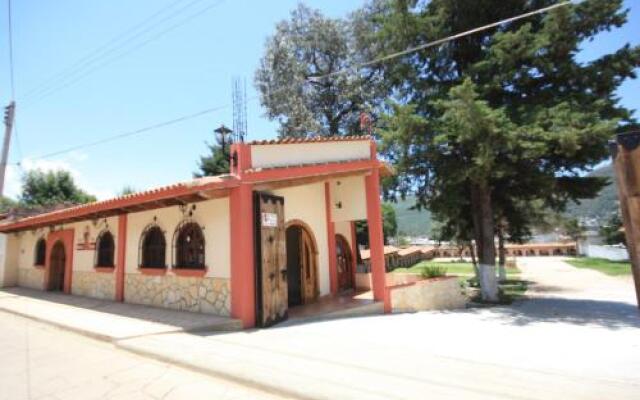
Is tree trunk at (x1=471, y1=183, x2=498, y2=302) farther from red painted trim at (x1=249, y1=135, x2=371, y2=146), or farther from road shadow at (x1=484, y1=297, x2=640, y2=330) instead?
red painted trim at (x1=249, y1=135, x2=371, y2=146)

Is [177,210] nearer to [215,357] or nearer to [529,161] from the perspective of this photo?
[215,357]

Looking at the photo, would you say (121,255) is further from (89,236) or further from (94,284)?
(89,236)

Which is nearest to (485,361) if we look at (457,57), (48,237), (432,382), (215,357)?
(432,382)

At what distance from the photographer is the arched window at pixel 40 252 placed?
17217 mm

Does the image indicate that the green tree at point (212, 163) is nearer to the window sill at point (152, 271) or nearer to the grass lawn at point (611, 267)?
the window sill at point (152, 271)

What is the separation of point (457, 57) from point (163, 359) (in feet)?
49.5

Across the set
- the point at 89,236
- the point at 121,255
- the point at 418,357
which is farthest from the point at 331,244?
the point at 89,236

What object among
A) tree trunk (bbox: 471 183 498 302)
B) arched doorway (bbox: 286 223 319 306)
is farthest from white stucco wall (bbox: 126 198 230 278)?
tree trunk (bbox: 471 183 498 302)

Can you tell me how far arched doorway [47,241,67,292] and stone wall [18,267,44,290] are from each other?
0.74 meters

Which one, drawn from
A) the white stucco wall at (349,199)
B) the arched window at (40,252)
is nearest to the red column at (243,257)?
the white stucco wall at (349,199)

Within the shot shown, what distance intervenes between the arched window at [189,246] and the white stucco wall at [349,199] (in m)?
4.82

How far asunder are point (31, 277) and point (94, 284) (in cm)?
707

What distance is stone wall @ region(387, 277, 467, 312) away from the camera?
10.8m

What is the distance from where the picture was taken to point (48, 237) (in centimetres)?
1631
